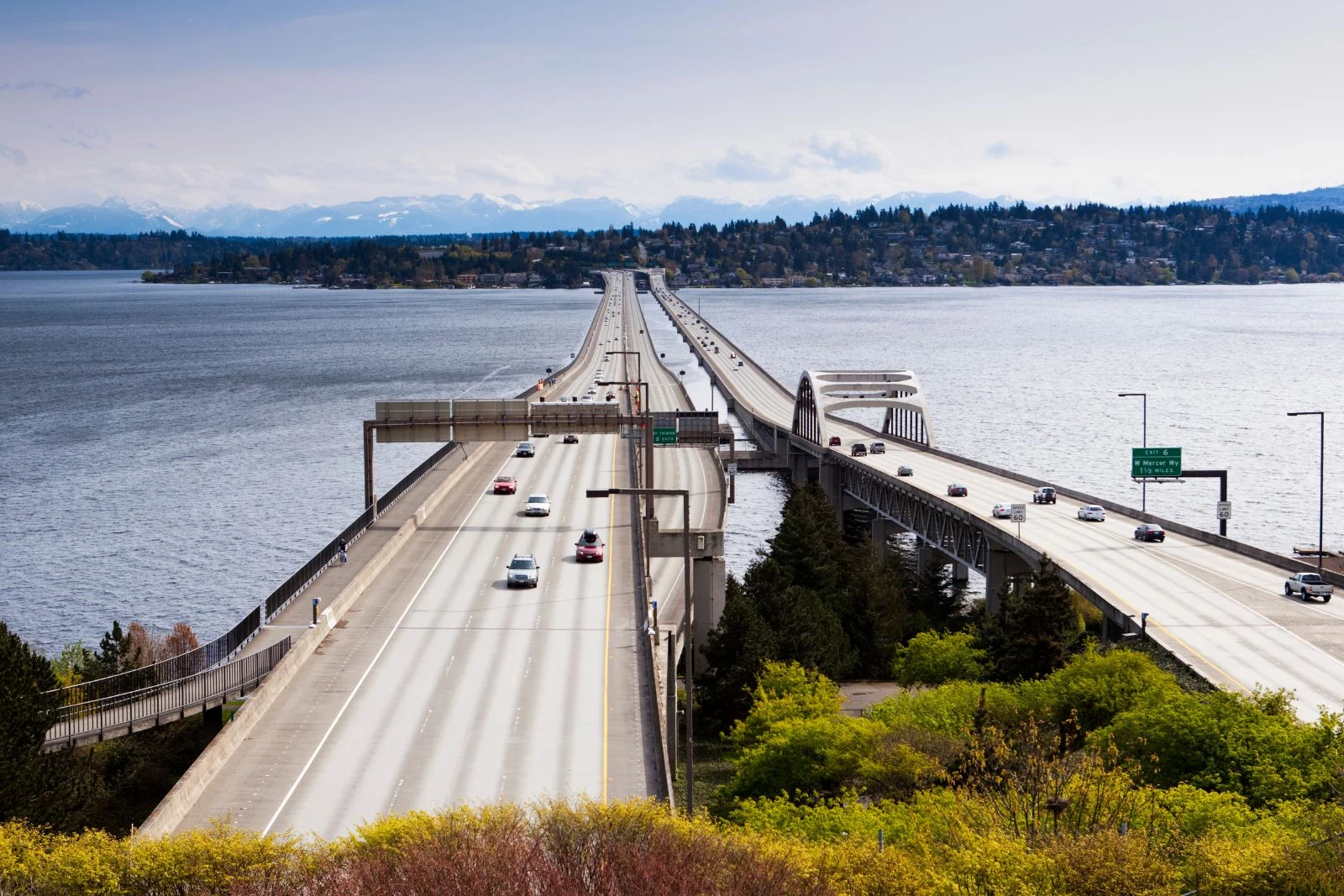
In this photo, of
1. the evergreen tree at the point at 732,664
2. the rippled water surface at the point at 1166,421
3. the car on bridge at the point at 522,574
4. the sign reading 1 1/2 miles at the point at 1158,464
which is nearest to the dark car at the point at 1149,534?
the sign reading 1 1/2 miles at the point at 1158,464

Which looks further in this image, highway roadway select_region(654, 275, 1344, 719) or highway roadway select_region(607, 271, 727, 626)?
highway roadway select_region(607, 271, 727, 626)

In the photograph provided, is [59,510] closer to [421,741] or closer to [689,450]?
[689,450]

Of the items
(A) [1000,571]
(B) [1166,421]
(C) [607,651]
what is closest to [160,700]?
(C) [607,651]

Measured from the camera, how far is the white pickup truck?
154ft

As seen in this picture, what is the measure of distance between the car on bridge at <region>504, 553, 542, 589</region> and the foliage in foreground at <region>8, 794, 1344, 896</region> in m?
22.6

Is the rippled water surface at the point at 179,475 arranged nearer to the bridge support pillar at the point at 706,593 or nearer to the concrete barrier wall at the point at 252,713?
the concrete barrier wall at the point at 252,713

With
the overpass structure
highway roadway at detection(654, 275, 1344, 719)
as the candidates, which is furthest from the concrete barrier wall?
highway roadway at detection(654, 275, 1344, 719)

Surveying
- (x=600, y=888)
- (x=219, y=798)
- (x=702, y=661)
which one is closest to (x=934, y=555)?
(x=702, y=661)

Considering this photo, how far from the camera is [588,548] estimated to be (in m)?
50.5

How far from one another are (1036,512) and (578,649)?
33283 mm

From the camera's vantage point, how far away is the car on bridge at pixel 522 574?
4634cm

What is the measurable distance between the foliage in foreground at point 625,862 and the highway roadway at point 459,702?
13.6 ft

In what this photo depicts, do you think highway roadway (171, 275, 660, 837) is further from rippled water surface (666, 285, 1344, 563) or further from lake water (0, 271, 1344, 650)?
rippled water surface (666, 285, 1344, 563)

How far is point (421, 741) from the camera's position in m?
31.0
